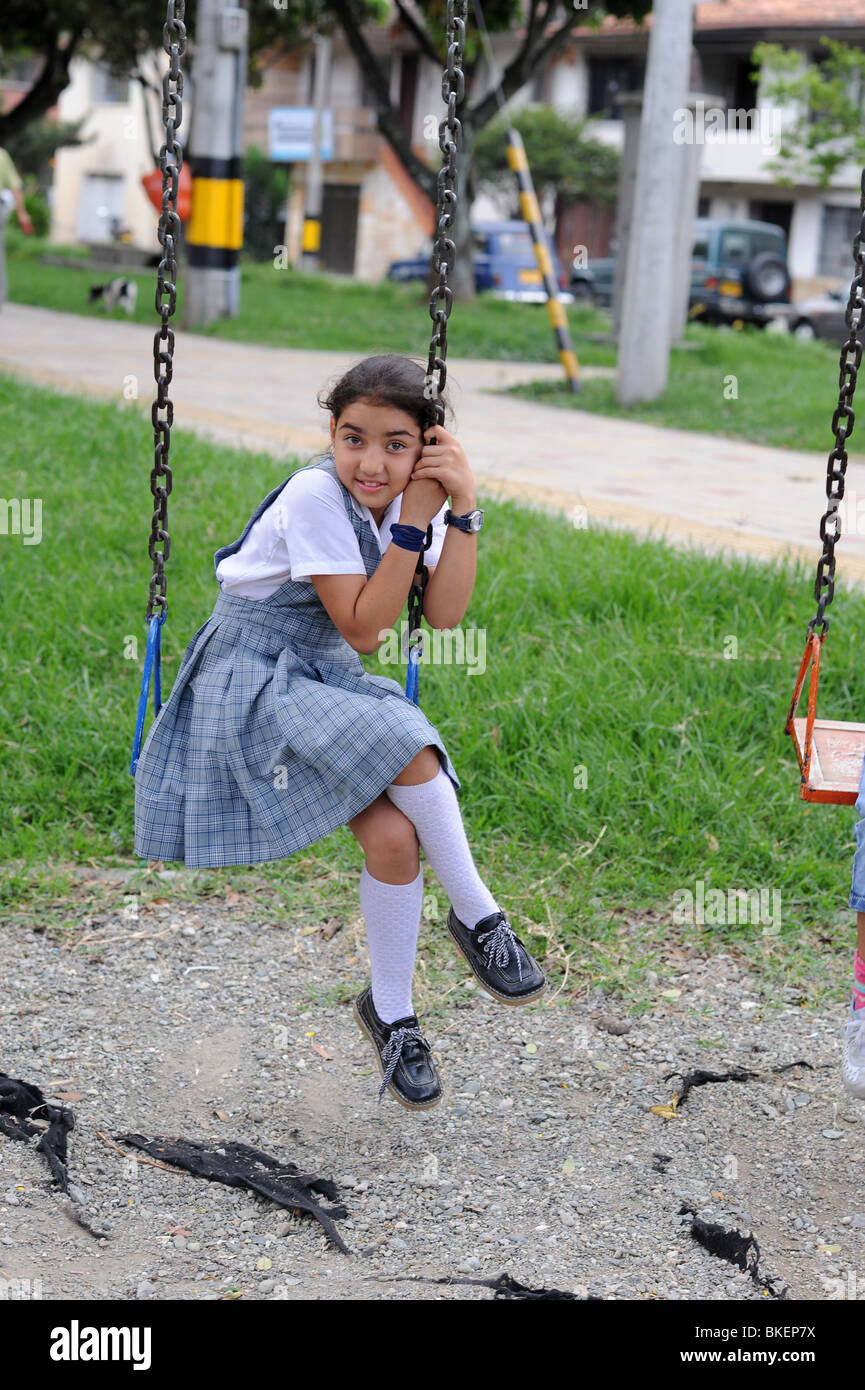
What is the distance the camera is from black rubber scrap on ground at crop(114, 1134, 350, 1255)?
8.48ft

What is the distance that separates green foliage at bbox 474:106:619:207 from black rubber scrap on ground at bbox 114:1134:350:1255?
3268cm

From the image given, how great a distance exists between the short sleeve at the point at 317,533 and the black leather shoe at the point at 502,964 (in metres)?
0.67

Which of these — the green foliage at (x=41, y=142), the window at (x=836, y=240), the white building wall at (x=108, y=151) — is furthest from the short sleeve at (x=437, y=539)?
the white building wall at (x=108, y=151)

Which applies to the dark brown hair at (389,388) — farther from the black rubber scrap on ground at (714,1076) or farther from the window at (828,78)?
the window at (828,78)

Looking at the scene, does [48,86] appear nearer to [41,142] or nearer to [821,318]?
[821,318]

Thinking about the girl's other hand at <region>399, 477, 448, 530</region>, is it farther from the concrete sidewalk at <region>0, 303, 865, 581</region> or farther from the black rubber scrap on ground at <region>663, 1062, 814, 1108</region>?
A: the concrete sidewalk at <region>0, 303, 865, 581</region>

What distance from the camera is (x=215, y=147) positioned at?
1297 cm

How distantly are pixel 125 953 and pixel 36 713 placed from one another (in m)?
1.13

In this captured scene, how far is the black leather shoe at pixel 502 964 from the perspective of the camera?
2.65 meters

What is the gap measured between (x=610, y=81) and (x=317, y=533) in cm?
3563

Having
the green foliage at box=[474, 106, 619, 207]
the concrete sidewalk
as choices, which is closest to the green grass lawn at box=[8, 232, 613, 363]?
the concrete sidewalk

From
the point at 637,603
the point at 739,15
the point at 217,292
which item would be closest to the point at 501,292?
the point at 739,15

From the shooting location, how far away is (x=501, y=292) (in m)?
26.6
